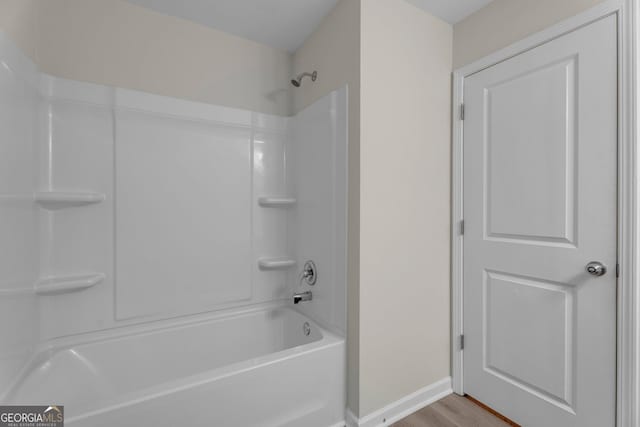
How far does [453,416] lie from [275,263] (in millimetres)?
1383

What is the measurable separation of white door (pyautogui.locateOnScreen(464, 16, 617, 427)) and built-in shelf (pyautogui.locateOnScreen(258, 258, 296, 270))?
1163mm

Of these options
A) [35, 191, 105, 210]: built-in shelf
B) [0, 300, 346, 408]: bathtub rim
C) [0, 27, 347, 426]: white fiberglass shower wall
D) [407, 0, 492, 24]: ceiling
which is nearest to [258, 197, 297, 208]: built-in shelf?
[0, 27, 347, 426]: white fiberglass shower wall

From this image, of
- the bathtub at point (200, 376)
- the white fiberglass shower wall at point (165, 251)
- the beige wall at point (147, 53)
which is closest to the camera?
the bathtub at point (200, 376)

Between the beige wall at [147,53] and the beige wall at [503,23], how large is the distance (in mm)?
1207

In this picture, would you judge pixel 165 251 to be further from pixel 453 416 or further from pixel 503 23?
pixel 503 23

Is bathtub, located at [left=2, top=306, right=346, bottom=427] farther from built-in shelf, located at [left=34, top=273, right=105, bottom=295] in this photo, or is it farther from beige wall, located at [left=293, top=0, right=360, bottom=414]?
built-in shelf, located at [left=34, top=273, right=105, bottom=295]

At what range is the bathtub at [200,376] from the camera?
113 cm

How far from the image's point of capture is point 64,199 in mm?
1447

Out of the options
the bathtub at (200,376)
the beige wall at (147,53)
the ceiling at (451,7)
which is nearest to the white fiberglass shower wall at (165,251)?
the bathtub at (200,376)

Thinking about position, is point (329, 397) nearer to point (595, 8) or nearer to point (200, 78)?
point (200, 78)

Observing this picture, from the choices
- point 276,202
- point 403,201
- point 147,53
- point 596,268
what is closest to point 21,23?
point 147,53

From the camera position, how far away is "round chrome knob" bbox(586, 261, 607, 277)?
4.10 ft

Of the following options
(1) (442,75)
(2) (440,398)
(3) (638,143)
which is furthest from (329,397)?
(1) (442,75)

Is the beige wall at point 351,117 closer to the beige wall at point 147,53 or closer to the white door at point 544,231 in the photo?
the beige wall at point 147,53
